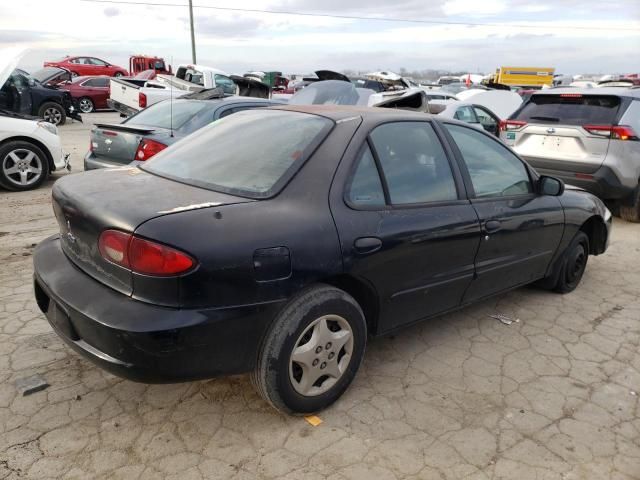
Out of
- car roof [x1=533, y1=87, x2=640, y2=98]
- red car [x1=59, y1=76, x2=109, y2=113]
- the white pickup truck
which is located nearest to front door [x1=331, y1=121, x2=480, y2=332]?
car roof [x1=533, y1=87, x2=640, y2=98]

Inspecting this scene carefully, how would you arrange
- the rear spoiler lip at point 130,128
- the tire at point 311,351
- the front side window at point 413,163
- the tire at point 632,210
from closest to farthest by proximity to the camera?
the tire at point 311,351, the front side window at point 413,163, the rear spoiler lip at point 130,128, the tire at point 632,210

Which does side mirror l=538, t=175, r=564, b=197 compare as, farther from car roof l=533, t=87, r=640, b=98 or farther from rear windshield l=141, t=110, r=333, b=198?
car roof l=533, t=87, r=640, b=98

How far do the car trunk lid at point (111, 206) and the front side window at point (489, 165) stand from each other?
159 centimetres

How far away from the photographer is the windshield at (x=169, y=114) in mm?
6119

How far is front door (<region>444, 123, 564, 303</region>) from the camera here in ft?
10.6

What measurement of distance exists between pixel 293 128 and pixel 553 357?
7.14 feet

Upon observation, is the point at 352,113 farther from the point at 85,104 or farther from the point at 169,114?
the point at 85,104

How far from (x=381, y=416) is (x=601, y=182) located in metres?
4.97

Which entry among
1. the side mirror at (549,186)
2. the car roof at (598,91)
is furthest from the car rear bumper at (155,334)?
the car roof at (598,91)

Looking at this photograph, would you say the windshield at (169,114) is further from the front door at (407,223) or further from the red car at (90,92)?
the red car at (90,92)

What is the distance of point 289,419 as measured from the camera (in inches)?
101

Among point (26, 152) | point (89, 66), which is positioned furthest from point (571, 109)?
point (89, 66)

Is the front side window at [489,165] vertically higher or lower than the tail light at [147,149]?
higher

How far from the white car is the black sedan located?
1.38m
